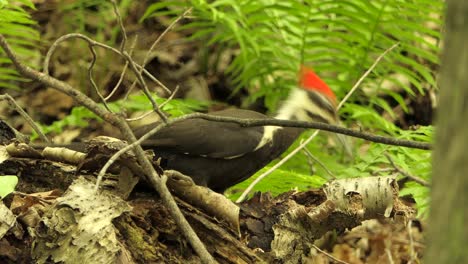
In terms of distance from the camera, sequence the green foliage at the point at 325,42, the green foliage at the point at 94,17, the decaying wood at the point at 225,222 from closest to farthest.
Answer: the decaying wood at the point at 225,222 → the green foliage at the point at 325,42 → the green foliage at the point at 94,17

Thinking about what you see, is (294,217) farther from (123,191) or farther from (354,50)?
(354,50)

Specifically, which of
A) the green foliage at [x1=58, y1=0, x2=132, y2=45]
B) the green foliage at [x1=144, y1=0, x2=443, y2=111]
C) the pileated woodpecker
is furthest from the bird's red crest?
the green foliage at [x1=58, y1=0, x2=132, y2=45]

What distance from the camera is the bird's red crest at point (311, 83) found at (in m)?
4.86

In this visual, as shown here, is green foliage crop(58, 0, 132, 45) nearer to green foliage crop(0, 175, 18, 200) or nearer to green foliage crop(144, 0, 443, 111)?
green foliage crop(144, 0, 443, 111)

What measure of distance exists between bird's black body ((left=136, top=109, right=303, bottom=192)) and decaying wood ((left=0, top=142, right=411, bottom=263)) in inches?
24.3

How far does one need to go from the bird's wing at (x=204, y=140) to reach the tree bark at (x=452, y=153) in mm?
2940

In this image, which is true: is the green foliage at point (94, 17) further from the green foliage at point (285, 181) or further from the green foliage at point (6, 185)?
the green foliage at point (6, 185)

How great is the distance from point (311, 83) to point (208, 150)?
88 cm

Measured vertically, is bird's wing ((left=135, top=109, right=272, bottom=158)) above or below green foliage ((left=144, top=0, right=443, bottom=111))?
below

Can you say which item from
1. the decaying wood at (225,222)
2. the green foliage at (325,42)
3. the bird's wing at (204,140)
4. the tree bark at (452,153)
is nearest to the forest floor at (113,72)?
the green foliage at (325,42)

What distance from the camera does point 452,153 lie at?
1358mm

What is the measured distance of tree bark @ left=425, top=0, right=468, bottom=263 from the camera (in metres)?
1.35

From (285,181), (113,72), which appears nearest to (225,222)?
(285,181)

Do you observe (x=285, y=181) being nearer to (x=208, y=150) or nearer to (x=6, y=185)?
(x=208, y=150)
